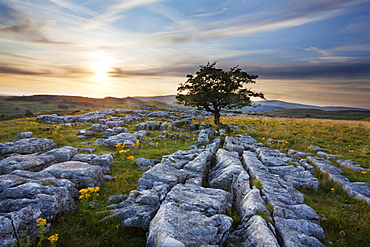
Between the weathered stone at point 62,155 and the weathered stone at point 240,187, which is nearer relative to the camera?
the weathered stone at point 240,187

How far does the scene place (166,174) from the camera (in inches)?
410

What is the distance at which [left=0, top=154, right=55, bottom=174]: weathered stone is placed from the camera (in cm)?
957

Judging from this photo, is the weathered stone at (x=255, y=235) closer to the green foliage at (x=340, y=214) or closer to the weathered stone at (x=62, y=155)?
the green foliage at (x=340, y=214)

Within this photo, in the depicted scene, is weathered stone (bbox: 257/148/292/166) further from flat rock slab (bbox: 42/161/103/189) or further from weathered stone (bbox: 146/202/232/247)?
flat rock slab (bbox: 42/161/103/189)

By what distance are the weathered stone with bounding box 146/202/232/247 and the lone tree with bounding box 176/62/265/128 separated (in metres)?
21.6

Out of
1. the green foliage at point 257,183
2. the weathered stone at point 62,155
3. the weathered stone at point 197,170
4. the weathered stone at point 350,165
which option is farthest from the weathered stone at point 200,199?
the weathered stone at point 350,165

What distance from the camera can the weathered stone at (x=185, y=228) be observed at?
529 cm

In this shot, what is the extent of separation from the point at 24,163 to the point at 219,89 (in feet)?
80.9

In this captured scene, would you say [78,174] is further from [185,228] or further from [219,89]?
[219,89]

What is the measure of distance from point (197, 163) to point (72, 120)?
31211 millimetres

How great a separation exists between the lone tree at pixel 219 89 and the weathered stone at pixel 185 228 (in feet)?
70.7

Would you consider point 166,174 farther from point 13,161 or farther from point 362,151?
point 362,151

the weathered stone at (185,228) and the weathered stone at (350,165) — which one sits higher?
the weathered stone at (185,228)

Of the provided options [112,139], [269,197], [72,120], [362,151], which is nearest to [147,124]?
[112,139]
